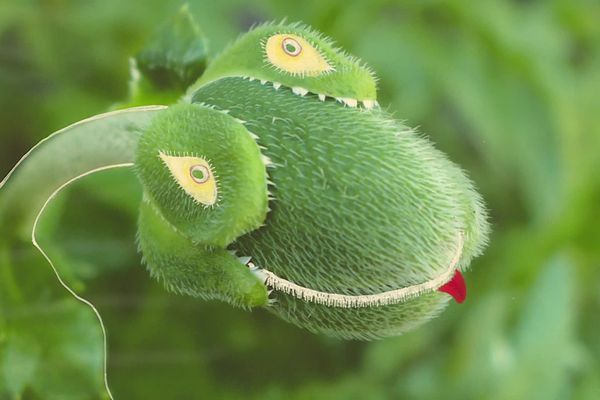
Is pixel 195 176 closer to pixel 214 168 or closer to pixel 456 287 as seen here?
pixel 214 168

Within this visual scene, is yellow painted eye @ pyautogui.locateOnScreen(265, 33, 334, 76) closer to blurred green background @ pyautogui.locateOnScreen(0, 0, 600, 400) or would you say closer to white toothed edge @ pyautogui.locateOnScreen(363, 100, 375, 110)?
white toothed edge @ pyautogui.locateOnScreen(363, 100, 375, 110)

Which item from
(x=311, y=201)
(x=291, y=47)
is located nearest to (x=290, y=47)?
(x=291, y=47)

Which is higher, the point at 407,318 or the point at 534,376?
the point at 407,318

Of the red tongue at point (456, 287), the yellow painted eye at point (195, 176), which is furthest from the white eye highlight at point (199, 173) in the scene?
the red tongue at point (456, 287)

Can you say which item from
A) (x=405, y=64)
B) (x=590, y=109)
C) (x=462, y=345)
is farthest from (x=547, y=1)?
(x=462, y=345)

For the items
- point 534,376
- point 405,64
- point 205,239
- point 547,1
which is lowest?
point 534,376

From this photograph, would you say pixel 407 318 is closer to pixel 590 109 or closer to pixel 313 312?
pixel 313 312

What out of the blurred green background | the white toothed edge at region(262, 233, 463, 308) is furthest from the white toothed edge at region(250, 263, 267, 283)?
the blurred green background
